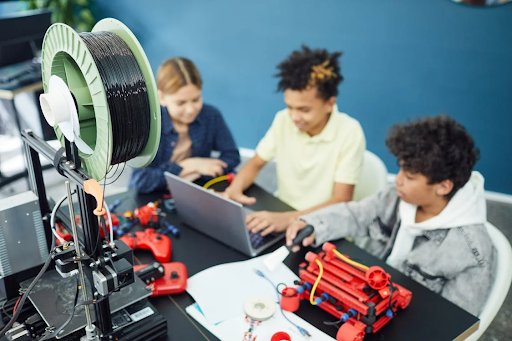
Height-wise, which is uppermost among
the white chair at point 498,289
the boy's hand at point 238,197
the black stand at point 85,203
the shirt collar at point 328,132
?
the black stand at point 85,203

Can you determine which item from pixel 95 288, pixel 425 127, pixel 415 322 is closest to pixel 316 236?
pixel 415 322

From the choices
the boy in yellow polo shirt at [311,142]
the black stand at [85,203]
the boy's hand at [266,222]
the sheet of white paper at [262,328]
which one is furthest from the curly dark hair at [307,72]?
the black stand at [85,203]

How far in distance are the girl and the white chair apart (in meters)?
1.19

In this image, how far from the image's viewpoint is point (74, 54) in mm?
938

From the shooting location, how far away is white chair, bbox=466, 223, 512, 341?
1351mm

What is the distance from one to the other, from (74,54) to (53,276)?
65 cm

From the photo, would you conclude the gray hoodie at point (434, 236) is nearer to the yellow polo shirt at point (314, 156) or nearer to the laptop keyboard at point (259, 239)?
the laptop keyboard at point (259, 239)

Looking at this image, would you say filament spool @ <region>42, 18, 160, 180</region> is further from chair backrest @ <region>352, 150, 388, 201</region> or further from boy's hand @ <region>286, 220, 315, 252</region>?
chair backrest @ <region>352, 150, 388, 201</region>

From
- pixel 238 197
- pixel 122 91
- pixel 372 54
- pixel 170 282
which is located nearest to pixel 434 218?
pixel 238 197

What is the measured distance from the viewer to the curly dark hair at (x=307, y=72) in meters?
2.06

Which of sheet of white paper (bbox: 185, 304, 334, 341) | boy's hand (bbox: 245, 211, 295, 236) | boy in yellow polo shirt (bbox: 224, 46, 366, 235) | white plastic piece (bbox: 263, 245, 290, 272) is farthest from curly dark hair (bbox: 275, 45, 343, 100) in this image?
sheet of white paper (bbox: 185, 304, 334, 341)

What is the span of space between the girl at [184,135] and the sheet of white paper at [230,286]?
64 centimetres

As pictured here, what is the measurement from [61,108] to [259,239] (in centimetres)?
90

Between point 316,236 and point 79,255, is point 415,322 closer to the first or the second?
point 316,236
